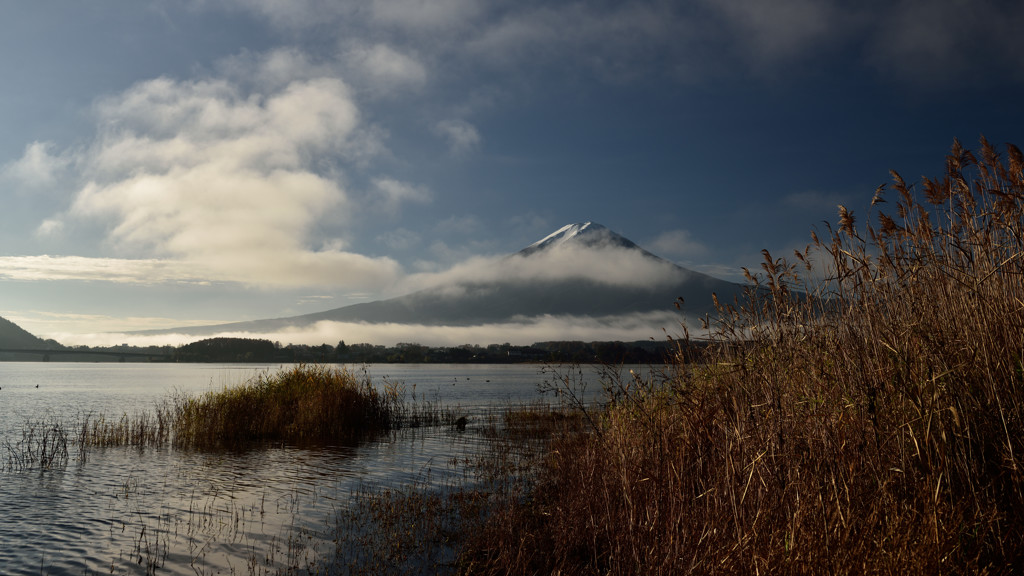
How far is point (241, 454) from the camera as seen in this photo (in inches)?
691

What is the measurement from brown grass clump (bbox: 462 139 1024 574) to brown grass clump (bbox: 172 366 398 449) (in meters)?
17.7

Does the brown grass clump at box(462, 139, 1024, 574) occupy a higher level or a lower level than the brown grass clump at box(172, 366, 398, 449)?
higher

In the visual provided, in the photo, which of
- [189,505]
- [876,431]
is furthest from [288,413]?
[876,431]

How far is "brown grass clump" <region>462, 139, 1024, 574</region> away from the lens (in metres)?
3.94

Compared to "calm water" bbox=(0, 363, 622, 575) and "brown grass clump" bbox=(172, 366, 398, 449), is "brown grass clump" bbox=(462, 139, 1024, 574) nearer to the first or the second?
"calm water" bbox=(0, 363, 622, 575)

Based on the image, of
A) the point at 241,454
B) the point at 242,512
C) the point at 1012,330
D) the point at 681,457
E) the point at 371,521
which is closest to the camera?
the point at 1012,330

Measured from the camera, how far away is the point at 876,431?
14.1 feet

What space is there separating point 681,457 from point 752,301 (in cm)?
245

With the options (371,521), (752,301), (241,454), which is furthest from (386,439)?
(752,301)

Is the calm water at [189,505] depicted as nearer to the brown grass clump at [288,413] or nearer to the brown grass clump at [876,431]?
the brown grass clump at [288,413]

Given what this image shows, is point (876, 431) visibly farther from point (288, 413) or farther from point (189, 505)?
point (288, 413)

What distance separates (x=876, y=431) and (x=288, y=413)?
22837 mm

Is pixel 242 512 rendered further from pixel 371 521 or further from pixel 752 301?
pixel 752 301

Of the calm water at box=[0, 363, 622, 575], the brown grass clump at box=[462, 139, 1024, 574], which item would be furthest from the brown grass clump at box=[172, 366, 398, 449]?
the brown grass clump at box=[462, 139, 1024, 574]
